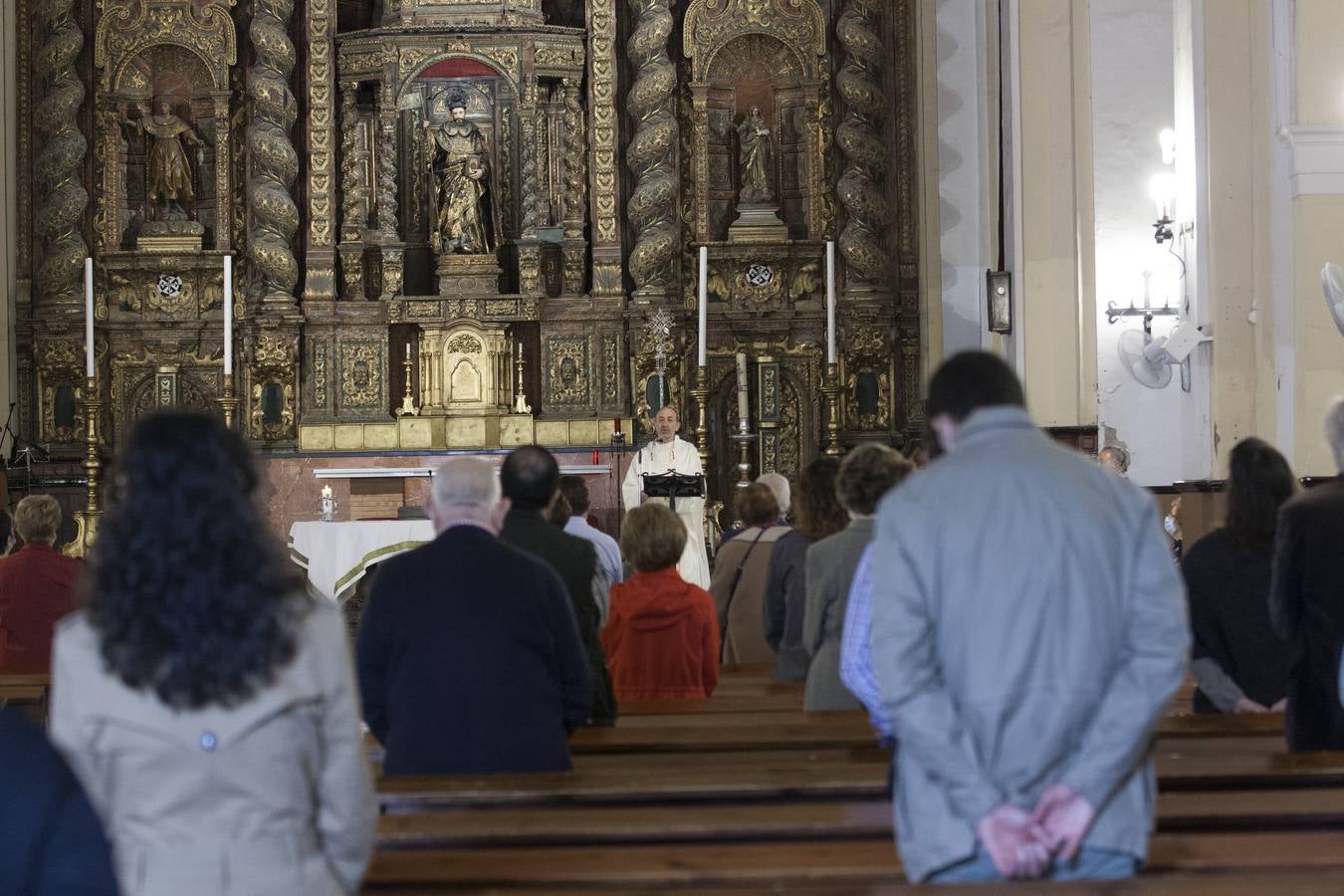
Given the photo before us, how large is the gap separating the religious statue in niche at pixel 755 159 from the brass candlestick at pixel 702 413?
67.5 inches

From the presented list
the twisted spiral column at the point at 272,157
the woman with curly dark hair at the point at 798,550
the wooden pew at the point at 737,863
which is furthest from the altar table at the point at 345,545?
the wooden pew at the point at 737,863

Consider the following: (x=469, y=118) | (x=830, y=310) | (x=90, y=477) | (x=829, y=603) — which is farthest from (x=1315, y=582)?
(x=469, y=118)

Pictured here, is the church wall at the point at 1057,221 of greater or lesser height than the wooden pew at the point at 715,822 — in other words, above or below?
above

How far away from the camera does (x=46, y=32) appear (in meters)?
16.4

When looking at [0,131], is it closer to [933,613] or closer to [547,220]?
[547,220]

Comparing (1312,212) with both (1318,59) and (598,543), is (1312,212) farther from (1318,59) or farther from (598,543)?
(598,543)

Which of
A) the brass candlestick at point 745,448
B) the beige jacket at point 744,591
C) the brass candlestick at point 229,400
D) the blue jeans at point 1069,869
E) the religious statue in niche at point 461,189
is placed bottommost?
the blue jeans at point 1069,869

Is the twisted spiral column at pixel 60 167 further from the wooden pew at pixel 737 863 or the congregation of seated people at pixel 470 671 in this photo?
the wooden pew at pixel 737 863

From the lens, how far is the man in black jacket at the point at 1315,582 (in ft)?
16.7

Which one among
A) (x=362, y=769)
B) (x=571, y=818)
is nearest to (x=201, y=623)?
(x=362, y=769)

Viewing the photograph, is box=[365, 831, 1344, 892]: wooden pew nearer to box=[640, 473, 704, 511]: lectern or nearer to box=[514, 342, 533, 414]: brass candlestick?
box=[640, 473, 704, 511]: lectern

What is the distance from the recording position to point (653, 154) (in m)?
16.2

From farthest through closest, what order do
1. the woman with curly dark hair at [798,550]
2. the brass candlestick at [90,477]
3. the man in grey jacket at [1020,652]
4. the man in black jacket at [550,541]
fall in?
the brass candlestick at [90,477]
the woman with curly dark hair at [798,550]
the man in black jacket at [550,541]
the man in grey jacket at [1020,652]

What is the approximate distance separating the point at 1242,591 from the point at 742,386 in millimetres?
9344
